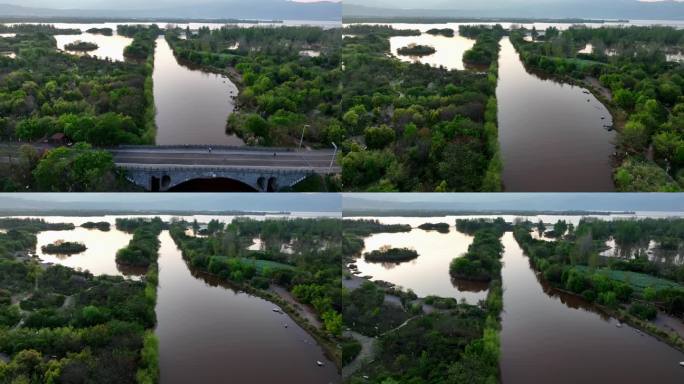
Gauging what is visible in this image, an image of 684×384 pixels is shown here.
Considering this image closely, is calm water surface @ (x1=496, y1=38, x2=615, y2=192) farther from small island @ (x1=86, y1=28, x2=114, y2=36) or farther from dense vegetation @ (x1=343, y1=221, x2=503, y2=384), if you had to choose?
small island @ (x1=86, y1=28, x2=114, y2=36)

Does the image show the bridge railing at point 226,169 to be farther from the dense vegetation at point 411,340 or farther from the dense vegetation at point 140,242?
the dense vegetation at point 140,242

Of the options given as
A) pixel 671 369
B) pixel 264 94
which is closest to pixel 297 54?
pixel 264 94

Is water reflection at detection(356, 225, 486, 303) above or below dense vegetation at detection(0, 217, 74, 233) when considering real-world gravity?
above

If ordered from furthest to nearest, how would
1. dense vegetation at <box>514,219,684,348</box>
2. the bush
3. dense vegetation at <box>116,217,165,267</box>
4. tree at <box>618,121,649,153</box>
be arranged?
dense vegetation at <box>116,217,165,267</box> → dense vegetation at <box>514,219,684,348</box> → the bush → tree at <box>618,121,649,153</box>

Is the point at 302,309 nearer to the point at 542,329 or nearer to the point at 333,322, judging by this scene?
the point at 333,322

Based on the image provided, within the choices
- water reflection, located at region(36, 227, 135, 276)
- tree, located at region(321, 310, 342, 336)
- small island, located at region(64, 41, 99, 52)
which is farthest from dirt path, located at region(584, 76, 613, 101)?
small island, located at region(64, 41, 99, 52)

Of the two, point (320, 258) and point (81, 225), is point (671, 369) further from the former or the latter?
point (81, 225)

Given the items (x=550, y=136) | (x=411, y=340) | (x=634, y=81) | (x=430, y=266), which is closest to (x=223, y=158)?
(x=430, y=266)
